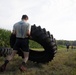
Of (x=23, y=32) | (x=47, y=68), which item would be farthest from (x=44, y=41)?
(x=23, y=32)

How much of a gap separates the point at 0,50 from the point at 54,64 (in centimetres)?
263

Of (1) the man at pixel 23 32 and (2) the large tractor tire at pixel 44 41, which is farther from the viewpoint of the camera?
(2) the large tractor tire at pixel 44 41

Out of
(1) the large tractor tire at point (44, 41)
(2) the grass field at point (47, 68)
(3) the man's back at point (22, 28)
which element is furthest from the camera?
(1) the large tractor tire at point (44, 41)

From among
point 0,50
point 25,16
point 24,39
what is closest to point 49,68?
point 24,39

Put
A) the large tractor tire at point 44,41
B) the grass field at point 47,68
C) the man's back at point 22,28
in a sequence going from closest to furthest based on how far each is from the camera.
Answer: the grass field at point 47,68 < the man's back at point 22,28 < the large tractor tire at point 44,41

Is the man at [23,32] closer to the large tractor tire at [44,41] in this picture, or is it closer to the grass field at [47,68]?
the grass field at [47,68]

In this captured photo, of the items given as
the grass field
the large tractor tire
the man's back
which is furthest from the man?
the large tractor tire

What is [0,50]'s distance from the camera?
37.7 ft

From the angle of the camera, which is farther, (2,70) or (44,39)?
(44,39)

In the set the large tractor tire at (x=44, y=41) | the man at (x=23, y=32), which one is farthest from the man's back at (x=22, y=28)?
the large tractor tire at (x=44, y=41)

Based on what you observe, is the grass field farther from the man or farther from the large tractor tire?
the man

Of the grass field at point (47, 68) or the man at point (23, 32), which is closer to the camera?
the grass field at point (47, 68)

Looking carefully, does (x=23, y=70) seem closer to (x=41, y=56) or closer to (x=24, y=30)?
(x=24, y=30)

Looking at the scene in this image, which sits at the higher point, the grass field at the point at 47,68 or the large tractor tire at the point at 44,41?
the large tractor tire at the point at 44,41
